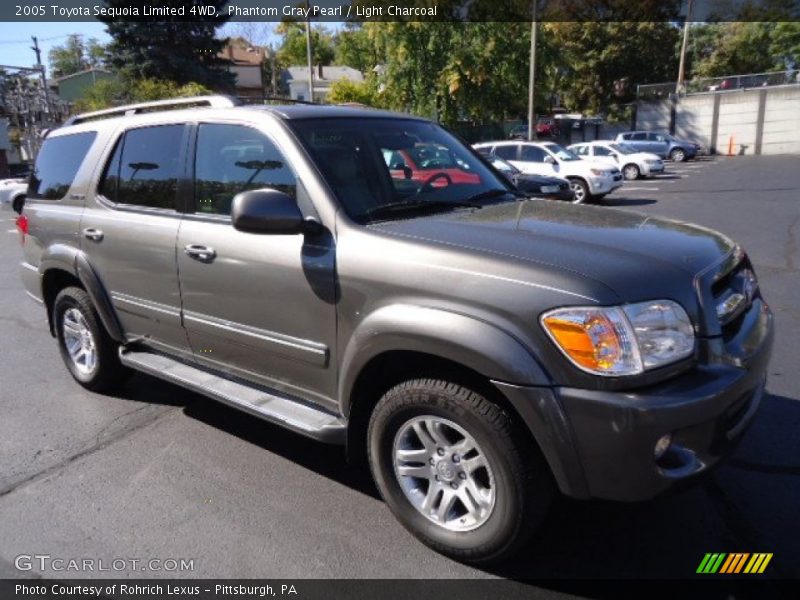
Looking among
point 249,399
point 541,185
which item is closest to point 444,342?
point 249,399

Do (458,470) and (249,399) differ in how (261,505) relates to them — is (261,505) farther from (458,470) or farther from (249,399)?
(458,470)

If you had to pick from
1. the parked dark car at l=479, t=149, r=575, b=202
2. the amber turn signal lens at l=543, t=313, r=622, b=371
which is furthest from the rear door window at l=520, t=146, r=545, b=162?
the amber turn signal lens at l=543, t=313, r=622, b=371

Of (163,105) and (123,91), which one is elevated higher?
(123,91)

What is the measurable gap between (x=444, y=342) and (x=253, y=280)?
118cm

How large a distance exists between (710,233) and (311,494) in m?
2.36

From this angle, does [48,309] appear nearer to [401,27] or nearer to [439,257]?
[439,257]

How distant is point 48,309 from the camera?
495 centimetres

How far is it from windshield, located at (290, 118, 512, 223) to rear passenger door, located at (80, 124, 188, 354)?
979mm

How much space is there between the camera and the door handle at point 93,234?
13.6 feet

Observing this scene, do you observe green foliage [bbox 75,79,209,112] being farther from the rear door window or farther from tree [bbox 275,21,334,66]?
tree [bbox 275,21,334,66]

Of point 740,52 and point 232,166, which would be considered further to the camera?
point 740,52

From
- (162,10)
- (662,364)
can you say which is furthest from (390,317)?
(162,10)

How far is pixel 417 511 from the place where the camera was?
283 centimetres

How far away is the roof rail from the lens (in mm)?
3738
